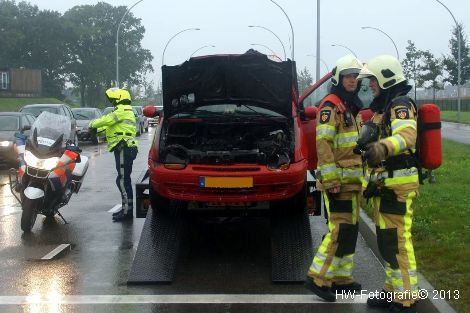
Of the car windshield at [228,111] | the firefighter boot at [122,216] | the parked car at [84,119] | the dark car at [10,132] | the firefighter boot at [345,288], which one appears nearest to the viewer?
the firefighter boot at [345,288]

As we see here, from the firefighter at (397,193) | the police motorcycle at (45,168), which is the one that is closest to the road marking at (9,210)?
the police motorcycle at (45,168)

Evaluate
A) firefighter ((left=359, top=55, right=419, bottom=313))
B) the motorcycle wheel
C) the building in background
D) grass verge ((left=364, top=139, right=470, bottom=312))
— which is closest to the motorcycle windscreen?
the motorcycle wheel

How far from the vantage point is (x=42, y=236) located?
850 centimetres

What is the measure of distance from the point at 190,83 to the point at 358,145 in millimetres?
2771

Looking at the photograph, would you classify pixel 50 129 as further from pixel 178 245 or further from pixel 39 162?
pixel 178 245

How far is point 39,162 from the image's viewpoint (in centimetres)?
859

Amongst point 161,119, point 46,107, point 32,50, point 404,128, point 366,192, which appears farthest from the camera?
point 32,50

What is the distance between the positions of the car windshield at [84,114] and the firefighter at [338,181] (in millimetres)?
25492

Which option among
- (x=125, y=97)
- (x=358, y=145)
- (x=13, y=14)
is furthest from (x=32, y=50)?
(x=358, y=145)

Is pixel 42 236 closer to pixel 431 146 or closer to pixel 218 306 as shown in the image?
pixel 218 306

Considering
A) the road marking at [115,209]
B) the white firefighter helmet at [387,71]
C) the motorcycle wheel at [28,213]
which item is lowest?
the road marking at [115,209]

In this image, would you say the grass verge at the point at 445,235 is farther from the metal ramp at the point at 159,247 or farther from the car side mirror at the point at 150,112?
the car side mirror at the point at 150,112

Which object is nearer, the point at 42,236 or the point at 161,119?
the point at 161,119

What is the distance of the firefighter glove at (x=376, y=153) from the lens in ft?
15.8
